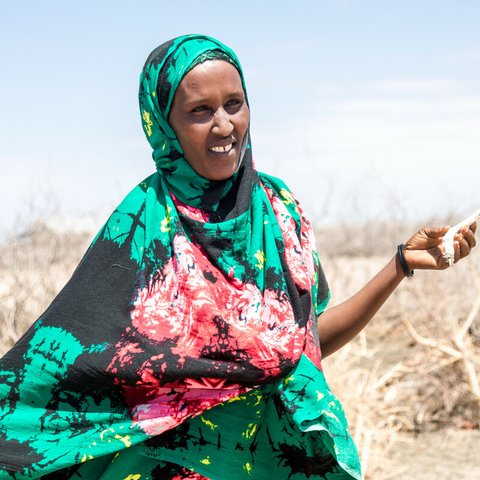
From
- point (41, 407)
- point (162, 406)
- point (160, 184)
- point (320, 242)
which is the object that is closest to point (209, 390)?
point (162, 406)

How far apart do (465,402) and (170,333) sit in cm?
444

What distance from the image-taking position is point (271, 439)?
2.45 metres

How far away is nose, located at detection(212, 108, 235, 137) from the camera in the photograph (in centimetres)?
239

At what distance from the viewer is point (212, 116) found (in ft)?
7.95

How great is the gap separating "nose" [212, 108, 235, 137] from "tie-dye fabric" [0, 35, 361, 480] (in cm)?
16

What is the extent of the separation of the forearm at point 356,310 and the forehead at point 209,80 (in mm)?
671

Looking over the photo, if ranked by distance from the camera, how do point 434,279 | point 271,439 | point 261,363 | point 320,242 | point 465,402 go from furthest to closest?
point 320,242 → point 434,279 → point 465,402 → point 271,439 → point 261,363

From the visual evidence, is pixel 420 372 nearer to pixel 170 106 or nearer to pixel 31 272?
pixel 31 272

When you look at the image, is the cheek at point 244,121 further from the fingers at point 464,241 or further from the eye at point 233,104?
the fingers at point 464,241

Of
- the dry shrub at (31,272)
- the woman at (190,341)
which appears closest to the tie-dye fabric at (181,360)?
the woman at (190,341)

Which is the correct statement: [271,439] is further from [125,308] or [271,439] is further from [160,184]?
[160,184]

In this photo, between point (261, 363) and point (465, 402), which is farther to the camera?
point (465, 402)

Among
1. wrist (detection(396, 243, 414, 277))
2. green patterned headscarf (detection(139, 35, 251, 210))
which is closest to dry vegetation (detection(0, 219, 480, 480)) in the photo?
wrist (detection(396, 243, 414, 277))

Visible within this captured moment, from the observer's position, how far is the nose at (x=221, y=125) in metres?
2.39
